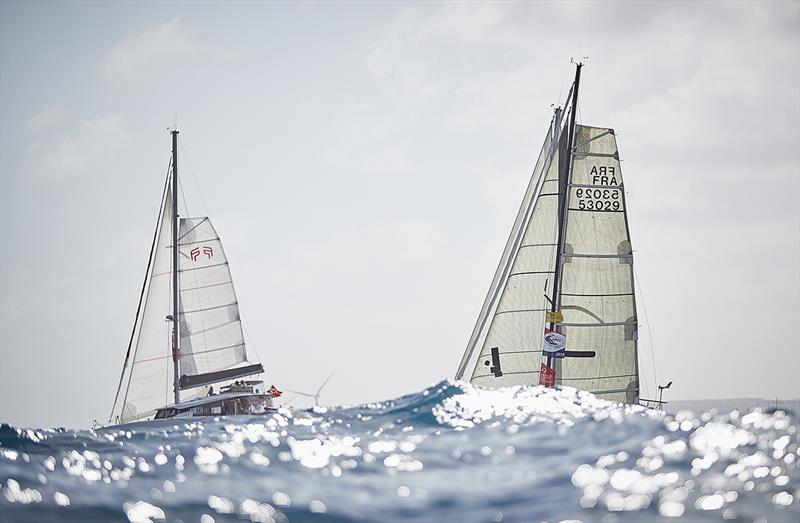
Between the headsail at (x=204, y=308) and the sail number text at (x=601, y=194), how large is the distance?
28.3 metres

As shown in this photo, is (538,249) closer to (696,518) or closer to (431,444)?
(431,444)

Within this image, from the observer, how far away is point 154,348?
62.9m

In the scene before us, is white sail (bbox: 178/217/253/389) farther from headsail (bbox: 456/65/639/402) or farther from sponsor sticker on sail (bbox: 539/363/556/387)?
sponsor sticker on sail (bbox: 539/363/556/387)

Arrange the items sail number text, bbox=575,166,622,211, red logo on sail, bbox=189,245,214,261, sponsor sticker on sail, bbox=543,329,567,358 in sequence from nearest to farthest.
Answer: sponsor sticker on sail, bbox=543,329,567,358 → sail number text, bbox=575,166,622,211 → red logo on sail, bbox=189,245,214,261

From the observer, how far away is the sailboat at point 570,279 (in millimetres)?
44531

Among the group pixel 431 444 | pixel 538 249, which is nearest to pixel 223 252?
pixel 538 249

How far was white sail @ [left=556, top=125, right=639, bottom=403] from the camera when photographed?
45.2 metres

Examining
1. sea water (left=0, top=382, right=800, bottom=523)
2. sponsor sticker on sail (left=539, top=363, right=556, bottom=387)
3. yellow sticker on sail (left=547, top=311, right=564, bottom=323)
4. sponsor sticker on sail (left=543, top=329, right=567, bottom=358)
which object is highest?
yellow sticker on sail (left=547, top=311, right=564, bottom=323)

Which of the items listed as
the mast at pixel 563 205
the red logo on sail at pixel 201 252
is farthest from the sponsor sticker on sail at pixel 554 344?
the red logo on sail at pixel 201 252

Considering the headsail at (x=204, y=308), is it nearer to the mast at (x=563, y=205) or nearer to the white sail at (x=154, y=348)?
the white sail at (x=154, y=348)

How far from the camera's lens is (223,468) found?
17.5m

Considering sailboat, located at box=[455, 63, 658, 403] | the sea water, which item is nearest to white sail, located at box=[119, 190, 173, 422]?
sailboat, located at box=[455, 63, 658, 403]

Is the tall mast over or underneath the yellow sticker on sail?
over

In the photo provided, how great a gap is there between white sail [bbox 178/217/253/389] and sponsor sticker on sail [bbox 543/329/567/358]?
28.0 m
